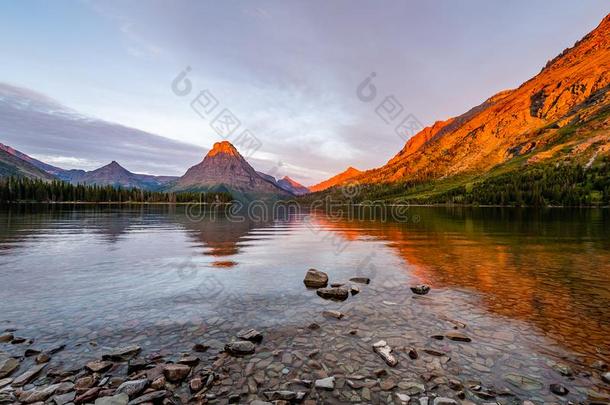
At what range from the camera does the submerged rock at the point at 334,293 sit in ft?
69.3

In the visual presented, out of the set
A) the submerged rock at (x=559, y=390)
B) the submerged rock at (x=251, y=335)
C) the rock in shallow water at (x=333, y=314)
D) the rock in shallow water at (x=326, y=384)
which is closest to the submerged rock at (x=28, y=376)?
the submerged rock at (x=251, y=335)

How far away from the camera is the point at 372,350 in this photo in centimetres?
1350

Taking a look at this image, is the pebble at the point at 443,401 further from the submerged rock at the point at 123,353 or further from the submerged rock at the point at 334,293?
the submerged rock at the point at 123,353

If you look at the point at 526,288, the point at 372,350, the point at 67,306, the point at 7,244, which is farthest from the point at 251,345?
the point at 7,244

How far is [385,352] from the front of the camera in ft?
42.8

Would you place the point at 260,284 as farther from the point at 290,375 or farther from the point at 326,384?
the point at 326,384

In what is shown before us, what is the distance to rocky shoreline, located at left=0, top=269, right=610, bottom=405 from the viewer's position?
10008 mm

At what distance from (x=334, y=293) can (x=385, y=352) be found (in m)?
8.39

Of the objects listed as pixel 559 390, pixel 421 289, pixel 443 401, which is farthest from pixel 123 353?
pixel 421 289

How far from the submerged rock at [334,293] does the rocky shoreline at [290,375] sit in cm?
612

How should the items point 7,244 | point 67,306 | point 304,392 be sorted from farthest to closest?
1. point 7,244
2. point 67,306
3. point 304,392

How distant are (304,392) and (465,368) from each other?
6.44 meters

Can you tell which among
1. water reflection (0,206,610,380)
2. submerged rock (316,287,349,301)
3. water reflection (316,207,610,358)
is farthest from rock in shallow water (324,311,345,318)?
water reflection (316,207,610,358)

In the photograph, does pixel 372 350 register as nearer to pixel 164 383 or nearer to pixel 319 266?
pixel 164 383
